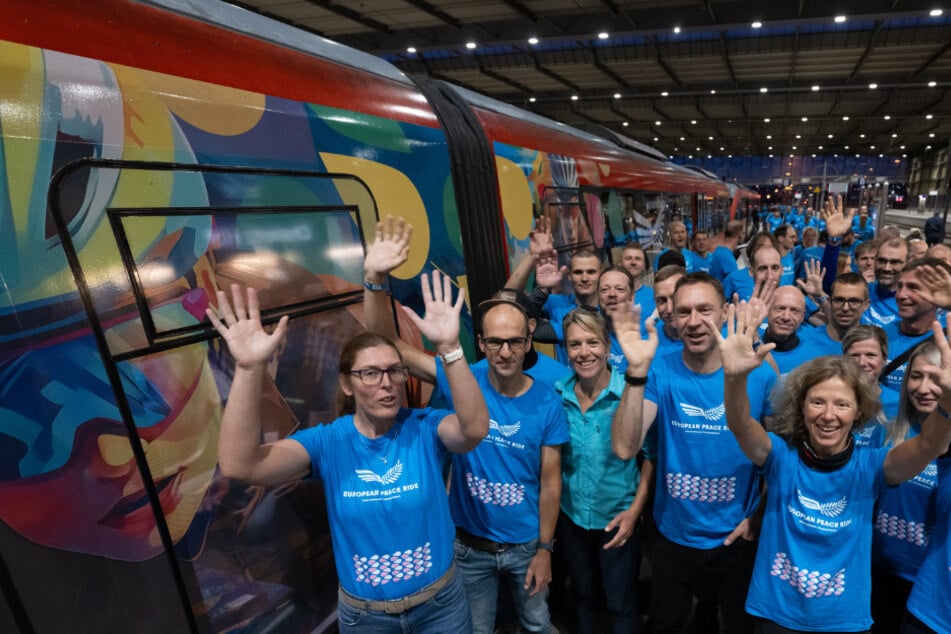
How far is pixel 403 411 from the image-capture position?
2070mm

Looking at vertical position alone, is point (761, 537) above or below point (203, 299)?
below

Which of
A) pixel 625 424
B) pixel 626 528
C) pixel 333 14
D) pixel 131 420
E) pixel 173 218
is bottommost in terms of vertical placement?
pixel 626 528

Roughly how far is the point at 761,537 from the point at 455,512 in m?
1.33

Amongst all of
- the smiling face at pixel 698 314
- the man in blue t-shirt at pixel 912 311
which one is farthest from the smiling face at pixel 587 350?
the man in blue t-shirt at pixel 912 311

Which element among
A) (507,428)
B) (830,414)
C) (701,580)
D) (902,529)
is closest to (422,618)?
(507,428)

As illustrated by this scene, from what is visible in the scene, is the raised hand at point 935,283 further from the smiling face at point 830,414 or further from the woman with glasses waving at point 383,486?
the woman with glasses waving at point 383,486

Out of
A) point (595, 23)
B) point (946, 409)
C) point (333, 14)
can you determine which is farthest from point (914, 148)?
point (946, 409)

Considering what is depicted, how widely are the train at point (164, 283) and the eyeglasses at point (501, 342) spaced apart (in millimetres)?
546

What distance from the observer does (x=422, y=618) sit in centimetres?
192

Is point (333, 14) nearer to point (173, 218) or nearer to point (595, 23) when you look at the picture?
point (595, 23)

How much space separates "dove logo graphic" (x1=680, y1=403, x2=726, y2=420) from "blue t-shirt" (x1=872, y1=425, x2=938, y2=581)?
698mm

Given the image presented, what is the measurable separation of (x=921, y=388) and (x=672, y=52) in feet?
45.9

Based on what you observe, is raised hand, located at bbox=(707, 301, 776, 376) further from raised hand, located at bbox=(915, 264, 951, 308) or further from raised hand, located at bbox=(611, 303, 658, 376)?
raised hand, located at bbox=(915, 264, 951, 308)

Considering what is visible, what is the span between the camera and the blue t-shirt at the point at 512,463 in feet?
7.70
